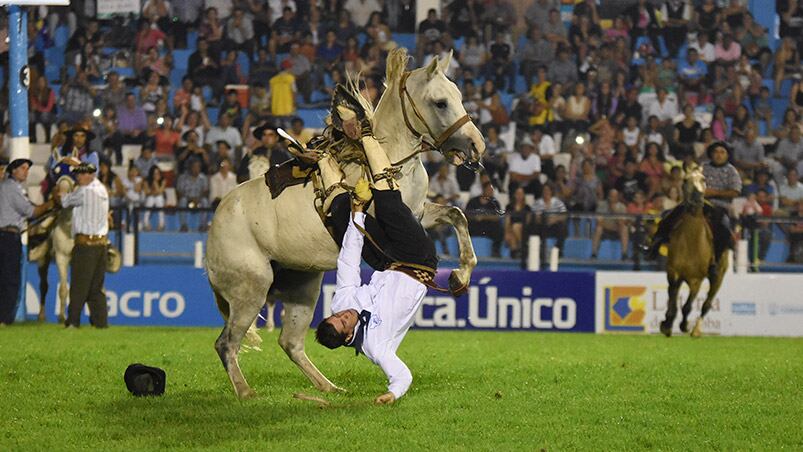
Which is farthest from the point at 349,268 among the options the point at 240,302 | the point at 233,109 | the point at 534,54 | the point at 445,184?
the point at 534,54

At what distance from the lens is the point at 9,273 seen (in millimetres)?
19312

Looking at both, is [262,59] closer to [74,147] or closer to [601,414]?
[74,147]

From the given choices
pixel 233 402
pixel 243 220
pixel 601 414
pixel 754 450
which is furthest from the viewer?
pixel 243 220

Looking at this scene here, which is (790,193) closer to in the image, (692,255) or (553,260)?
(692,255)

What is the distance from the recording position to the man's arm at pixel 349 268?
339 inches

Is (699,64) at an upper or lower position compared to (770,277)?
upper

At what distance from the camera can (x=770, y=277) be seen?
65.0ft

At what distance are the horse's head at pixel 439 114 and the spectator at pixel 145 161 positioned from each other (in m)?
14.2

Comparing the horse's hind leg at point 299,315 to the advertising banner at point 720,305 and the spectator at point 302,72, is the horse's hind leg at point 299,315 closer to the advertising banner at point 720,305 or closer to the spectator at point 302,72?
the advertising banner at point 720,305

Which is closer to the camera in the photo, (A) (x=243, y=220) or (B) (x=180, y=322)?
(A) (x=243, y=220)

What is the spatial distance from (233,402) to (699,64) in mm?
18628

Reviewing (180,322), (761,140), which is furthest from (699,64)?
(180,322)

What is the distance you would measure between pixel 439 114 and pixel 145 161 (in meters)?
14.6

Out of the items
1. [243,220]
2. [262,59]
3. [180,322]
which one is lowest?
[180,322]
